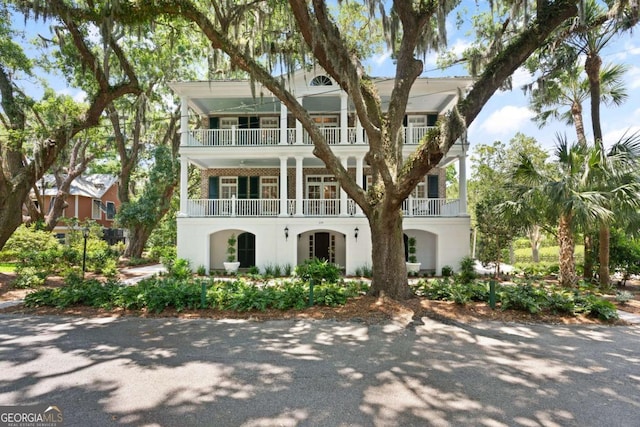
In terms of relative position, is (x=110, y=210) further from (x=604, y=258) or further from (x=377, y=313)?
(x=604, y=258)

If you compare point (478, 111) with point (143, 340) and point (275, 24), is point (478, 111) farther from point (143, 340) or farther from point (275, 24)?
point (143, 340)

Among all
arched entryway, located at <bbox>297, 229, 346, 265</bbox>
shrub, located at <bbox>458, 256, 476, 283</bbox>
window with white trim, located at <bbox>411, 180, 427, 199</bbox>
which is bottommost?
shrub, located at <bbox>458, 256, 476, 283</bbox>

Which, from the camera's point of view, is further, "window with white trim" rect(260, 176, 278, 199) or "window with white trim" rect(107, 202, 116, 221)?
"window with white trim" rect(107, 202, 116, 221)

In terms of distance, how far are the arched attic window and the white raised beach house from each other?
40 millimetres

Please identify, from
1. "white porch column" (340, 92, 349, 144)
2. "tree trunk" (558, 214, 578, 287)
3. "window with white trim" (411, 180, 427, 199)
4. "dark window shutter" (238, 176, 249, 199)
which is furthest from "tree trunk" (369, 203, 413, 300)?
"dark window shutter" (238, 176, 249, 199)

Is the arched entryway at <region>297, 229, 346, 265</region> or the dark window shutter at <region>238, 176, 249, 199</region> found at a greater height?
the dark window shutter at <region>238, 176, 249, 199</region>

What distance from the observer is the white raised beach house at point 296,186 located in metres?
13.2

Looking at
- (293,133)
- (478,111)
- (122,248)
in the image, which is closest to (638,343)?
(478,111)

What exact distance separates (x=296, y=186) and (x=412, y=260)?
227 inches

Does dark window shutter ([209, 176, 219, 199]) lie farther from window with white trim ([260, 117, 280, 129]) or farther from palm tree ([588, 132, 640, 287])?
palm tree ([588, 132, 640, 287])

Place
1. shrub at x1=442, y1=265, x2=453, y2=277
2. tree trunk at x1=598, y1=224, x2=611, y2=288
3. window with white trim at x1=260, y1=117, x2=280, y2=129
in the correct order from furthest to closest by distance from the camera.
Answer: window with white trim at x1=260, y1=117, x2=280, y2=129
shrub at x1=442, y1=265, x2=453, y2=277
tree trunk at x1=598, y1=224, x2=611, y2=288

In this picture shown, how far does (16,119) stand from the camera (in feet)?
33.5

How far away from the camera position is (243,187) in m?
15.7

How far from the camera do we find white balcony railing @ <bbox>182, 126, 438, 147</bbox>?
45.2 ft
